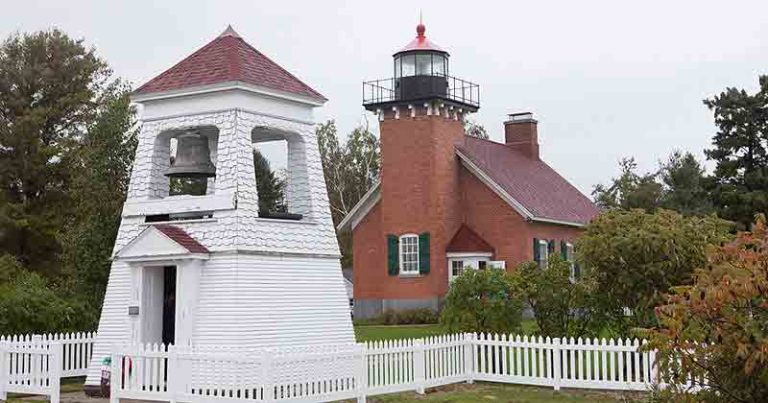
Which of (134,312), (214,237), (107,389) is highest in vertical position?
(214,237)

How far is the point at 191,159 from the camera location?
56.4 ft

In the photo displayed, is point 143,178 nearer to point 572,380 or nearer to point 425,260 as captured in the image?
point 572,380

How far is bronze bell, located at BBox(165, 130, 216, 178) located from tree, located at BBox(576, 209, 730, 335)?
6.84 metres

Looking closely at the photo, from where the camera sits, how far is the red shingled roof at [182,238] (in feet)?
52.1

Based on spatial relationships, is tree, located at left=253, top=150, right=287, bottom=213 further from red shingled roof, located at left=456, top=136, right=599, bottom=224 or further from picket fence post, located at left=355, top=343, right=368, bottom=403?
picket fence post, located at left=355, top=343, right=368, bottom=403

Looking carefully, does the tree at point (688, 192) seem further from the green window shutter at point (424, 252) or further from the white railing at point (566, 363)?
the white railing at point (566, 363)

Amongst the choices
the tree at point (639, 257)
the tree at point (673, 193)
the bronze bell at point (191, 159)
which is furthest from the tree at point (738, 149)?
the bronze bell at point (191, 159)

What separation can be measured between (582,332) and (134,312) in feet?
26.2

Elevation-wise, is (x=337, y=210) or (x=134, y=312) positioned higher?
(x=337, y=210)

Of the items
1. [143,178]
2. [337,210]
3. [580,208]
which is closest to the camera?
[143,178]

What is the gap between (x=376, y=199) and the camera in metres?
36.4

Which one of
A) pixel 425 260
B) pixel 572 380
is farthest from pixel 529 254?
pixel 572 380

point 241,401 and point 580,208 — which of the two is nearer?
point 241,401

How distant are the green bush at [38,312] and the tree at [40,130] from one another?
16555 mm
